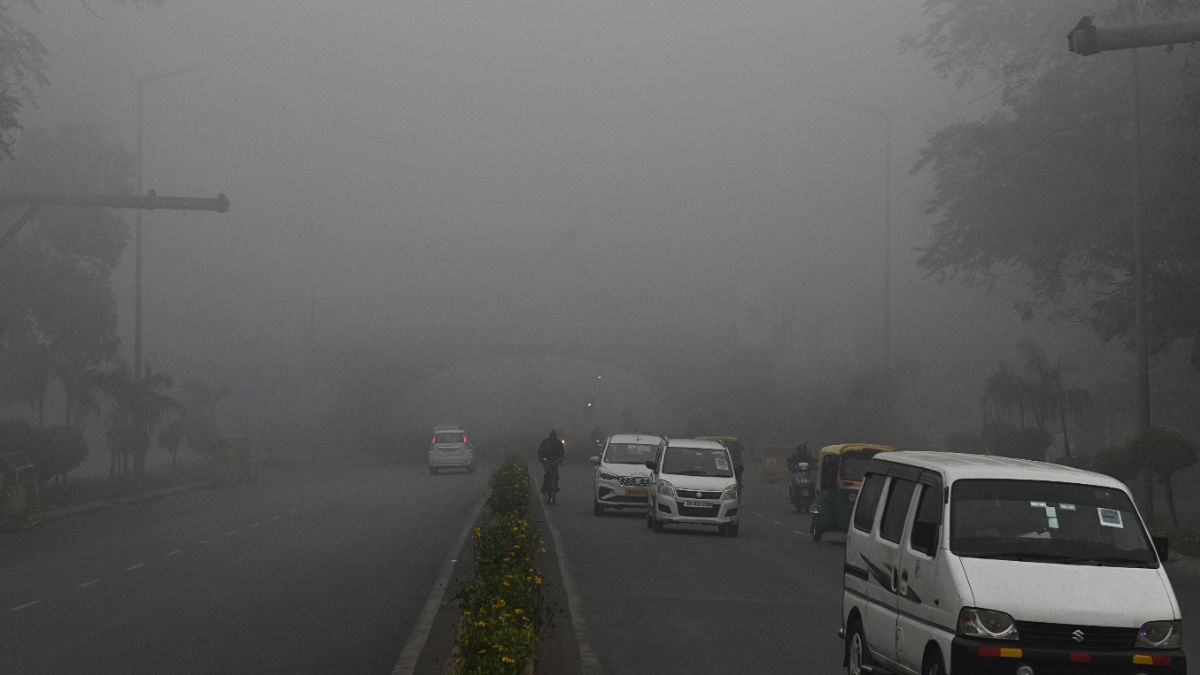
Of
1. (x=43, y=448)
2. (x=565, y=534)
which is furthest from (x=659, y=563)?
(x=43, y=448)

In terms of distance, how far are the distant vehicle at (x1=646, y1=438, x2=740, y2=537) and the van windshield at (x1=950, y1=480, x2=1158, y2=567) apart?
1825 centimetres

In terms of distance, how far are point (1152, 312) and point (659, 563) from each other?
16302 millimetres

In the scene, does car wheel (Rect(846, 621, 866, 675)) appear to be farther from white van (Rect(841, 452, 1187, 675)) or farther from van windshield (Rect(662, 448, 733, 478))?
van windshield (Rect(662, 448, 733, 478))

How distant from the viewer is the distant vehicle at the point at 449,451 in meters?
64.3

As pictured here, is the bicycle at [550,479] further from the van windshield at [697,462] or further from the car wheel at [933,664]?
the car wheel at [933,664]

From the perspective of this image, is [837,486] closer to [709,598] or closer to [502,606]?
[709,598]

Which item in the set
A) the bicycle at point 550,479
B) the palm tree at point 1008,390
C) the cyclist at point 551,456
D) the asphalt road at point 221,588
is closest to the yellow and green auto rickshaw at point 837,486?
the asphalt road at point 221,588

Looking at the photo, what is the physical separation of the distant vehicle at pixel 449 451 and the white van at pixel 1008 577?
53.5 m

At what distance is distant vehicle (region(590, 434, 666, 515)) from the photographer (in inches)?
1340

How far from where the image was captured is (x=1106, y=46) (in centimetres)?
1566

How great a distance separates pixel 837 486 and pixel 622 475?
7524 millimetres

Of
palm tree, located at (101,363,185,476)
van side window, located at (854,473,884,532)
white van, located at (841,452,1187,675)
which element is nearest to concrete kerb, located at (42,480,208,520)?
palm tree, located at (101,363,185,476)

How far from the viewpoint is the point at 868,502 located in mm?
11984

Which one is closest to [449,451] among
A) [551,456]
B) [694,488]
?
[551,456]
